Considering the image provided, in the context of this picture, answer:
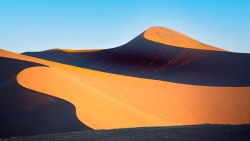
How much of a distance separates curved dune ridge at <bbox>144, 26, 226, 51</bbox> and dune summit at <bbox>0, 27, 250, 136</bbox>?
0.50 meters

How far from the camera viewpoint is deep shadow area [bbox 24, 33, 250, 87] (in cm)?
5419

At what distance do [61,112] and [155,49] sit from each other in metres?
50.5

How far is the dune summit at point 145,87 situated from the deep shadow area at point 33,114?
0.28 feet

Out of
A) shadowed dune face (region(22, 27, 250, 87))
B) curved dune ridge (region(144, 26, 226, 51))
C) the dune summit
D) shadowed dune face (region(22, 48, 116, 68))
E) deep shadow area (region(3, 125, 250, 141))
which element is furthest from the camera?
shadowed dune face (region(22, 48, 116, 68))

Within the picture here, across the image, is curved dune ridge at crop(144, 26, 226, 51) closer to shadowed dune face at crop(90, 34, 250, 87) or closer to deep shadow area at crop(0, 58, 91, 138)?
shadowed dune face at crop(90, 34, 250, 87)

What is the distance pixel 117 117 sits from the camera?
2295 centimetres

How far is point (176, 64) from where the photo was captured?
62.6 meters

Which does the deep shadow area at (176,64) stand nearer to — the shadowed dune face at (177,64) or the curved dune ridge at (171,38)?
the shadowed dune face at (177,64)

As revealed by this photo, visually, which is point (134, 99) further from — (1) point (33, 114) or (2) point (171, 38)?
(2) point (171, 38)

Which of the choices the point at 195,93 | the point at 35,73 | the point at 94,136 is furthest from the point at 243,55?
the point at 94,136

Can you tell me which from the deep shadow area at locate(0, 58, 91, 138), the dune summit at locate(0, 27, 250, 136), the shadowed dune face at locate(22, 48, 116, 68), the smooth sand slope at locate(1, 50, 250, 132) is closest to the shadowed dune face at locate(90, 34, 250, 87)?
the dune summit at locate(0, 27, 250, 136)

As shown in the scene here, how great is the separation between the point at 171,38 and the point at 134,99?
42450 mm

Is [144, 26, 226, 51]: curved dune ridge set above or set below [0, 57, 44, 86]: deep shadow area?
below

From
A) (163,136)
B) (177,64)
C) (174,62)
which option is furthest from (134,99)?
(174,62)
